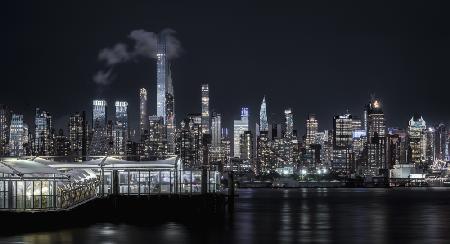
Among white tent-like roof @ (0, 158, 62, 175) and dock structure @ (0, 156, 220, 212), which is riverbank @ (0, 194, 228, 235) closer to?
dock structure @ (0, 156, 220, 212)

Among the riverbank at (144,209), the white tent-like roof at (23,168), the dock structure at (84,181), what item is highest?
the white tent-like roof at (23,168)

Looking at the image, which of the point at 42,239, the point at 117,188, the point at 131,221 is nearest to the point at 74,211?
the point at 131,221

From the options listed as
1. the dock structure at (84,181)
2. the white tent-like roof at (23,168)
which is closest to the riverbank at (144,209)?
the dock structure at (84,181)

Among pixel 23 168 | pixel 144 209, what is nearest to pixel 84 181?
pixel 23 168

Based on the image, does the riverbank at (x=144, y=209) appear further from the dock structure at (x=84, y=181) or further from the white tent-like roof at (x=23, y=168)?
the white tent-like roof at (x=23, y=168)

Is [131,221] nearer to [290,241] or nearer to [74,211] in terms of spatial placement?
[74,211]

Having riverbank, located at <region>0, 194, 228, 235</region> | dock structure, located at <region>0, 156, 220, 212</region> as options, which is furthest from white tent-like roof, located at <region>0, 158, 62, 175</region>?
riverbank, located at <region>0, 194, 228, 235</region>

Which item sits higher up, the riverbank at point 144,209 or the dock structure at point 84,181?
the dock structure at point 84,181

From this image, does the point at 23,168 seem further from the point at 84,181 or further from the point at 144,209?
the point at 144,209

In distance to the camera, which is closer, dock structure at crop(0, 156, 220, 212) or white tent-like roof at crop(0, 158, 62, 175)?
dock structure at crop(0, 156, 220, 212)
